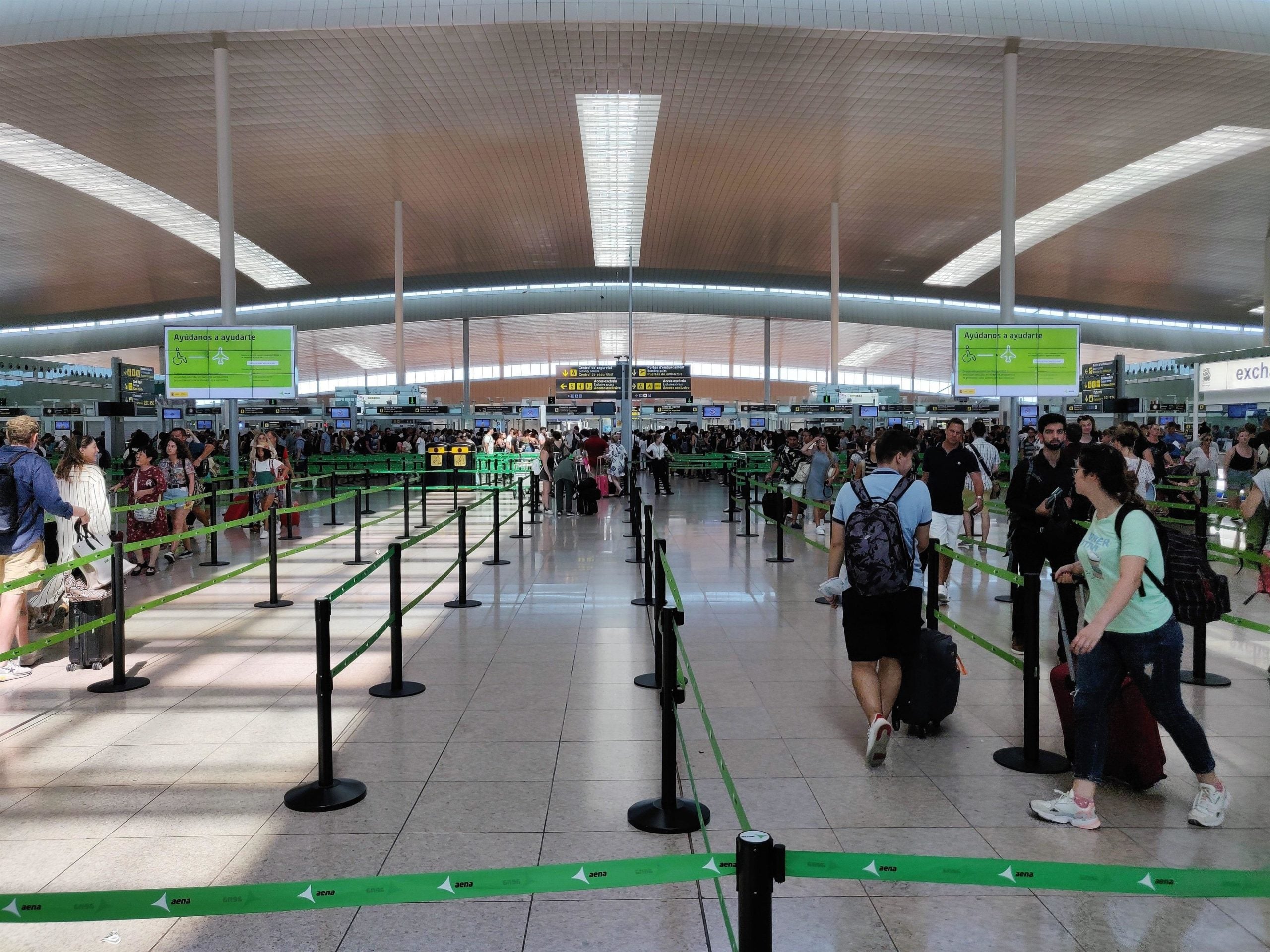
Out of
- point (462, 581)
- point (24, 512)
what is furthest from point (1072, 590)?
point (24, 512)

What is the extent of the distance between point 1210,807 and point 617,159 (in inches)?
956

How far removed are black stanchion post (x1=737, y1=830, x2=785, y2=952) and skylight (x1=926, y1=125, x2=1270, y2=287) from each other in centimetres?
2492

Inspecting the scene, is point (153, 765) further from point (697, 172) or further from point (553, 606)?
point (697, 172)

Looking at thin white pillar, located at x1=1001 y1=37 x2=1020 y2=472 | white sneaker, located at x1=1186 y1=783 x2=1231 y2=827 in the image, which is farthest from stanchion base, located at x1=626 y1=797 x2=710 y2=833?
thin white pillar, located at x1=1001 y1=37 x2=1020 y2=472

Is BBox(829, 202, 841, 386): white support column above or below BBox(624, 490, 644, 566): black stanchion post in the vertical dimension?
above

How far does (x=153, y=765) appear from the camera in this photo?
4.77 meters

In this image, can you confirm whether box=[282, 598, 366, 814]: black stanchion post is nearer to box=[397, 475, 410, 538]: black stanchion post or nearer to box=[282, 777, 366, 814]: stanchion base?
box=[282, 777, 366, 814]: stanchion base

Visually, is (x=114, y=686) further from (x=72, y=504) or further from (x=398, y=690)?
(x=398, y=690)

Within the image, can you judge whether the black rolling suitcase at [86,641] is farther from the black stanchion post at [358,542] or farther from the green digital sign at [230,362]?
the green digital sign at [230,362]

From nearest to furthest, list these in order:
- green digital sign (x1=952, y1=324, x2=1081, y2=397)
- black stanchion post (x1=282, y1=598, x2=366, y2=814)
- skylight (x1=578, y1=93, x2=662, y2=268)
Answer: black stanchion post (x1=282, y1=598, x2=366, y2=814)
green digital sign (x1=952, y1=324, x2=1081, y2=397)
skylight (x1=578, y1=93, x2=662, y2=268)

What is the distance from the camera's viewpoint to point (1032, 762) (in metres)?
4.66

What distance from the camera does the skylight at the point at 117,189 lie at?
882 inches

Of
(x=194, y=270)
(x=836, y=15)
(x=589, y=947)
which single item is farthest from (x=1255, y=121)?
(x=194, y=270)

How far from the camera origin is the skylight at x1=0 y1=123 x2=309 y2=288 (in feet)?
73.5
